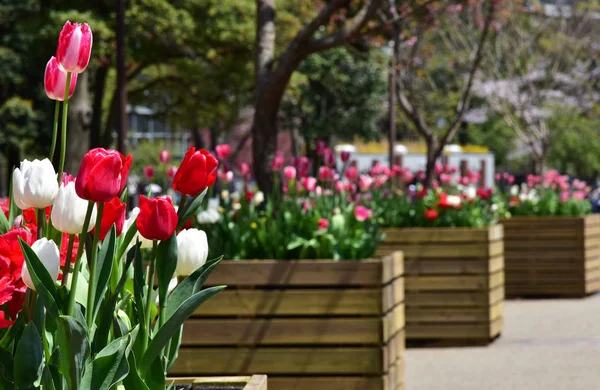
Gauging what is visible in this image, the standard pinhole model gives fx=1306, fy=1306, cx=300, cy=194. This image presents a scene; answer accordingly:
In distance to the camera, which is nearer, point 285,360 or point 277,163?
point 285,360

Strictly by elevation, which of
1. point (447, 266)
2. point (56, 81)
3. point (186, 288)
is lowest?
point (447, 266)

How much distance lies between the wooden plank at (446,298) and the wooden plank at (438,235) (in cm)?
40

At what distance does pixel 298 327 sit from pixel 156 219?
3.96 metres

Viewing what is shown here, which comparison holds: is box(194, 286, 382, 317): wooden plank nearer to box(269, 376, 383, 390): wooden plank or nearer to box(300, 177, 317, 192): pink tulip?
box(269, 376, 383, 390): wooden plank

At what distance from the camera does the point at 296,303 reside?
6.46 m

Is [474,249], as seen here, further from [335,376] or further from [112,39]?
[112,39]

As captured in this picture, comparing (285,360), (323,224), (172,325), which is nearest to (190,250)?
(172,325)

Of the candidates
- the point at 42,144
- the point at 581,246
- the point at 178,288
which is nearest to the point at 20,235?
the point at 178,288

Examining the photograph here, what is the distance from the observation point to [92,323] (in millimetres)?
2568

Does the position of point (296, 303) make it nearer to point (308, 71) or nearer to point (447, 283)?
point (447, 283)

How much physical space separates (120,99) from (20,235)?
14416 millimetres

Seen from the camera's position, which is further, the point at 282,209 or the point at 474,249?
the point at 474,249

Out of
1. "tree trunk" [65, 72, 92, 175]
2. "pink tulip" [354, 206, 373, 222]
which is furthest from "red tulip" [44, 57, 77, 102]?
"tree trunk" [65, 72, 92, 175]

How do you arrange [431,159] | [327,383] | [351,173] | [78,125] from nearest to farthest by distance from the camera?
[327,383]
[351,173]
[431,159]
[78,125]
